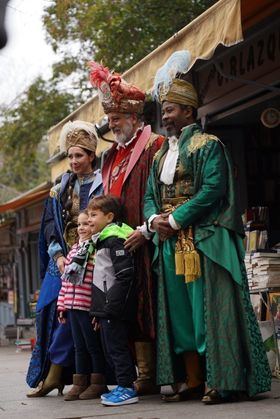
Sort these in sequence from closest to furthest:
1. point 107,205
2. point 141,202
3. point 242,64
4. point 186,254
A: point 186,254
point 107,205
point 141,202
point 242,64

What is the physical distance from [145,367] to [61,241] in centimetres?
107

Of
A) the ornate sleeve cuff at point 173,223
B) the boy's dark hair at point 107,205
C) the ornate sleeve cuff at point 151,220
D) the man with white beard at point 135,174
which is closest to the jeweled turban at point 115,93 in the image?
the man with white beard at point 135,174

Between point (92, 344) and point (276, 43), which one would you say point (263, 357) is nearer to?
point (92, 344)

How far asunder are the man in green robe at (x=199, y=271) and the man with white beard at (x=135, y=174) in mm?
130

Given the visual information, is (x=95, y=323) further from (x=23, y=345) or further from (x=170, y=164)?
(x=23, y=345)

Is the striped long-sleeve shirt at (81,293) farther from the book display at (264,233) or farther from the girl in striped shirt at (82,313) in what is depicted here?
the book display at (264,233)

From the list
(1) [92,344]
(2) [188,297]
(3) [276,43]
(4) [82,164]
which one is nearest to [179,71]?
(4) [82,164]

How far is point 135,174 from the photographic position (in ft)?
18.1

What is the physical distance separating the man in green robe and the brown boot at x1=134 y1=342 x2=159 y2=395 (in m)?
0.25

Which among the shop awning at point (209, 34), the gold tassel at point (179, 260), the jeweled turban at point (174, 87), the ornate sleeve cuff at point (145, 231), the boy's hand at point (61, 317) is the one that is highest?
the shop awning at point (209, 34)

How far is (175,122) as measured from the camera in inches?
207

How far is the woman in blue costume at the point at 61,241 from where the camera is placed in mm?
5828

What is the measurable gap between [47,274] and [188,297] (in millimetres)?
1331

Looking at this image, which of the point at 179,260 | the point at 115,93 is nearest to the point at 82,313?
the point at 179,260
